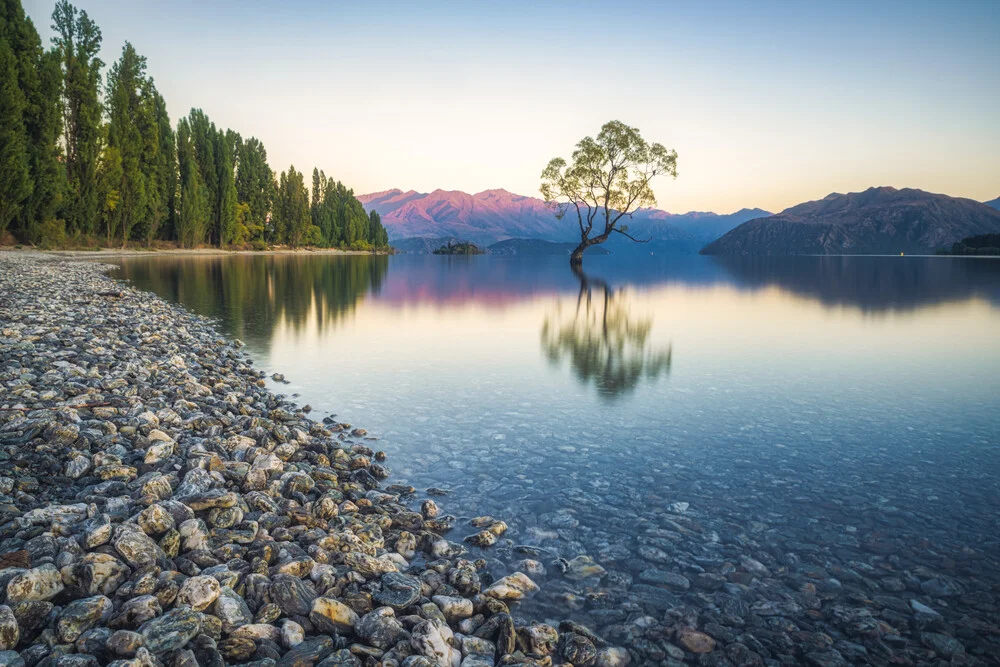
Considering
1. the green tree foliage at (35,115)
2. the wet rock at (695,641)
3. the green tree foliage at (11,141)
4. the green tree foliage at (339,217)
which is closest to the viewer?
the wet rock at (695,641)

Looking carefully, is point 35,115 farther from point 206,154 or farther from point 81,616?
point 81,616

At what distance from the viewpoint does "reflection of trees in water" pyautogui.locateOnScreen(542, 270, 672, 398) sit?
1259 centimetres

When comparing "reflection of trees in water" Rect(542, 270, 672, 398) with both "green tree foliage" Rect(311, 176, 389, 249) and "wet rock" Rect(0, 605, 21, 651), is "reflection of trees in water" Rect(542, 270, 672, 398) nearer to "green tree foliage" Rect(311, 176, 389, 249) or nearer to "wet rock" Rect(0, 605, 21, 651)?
"wet rock" Rect(0, 605, 21, 651)

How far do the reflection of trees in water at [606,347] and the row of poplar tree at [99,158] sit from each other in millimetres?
50417

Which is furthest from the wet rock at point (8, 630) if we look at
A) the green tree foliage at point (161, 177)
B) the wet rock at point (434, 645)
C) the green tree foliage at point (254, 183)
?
the green tree foliage at point (254, 183)

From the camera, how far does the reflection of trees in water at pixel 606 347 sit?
41.3 ft

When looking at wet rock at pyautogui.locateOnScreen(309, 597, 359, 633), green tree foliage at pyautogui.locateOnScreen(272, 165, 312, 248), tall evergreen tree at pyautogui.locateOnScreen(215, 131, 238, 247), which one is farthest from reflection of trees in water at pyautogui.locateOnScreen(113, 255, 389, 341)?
green tree foliage at pyautogui.locateOnScreen(272, 165, 312, 248)

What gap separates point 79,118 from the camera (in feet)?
183

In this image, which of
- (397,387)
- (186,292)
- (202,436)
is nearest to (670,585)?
(202,436)

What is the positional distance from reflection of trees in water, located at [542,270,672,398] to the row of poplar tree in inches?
1985

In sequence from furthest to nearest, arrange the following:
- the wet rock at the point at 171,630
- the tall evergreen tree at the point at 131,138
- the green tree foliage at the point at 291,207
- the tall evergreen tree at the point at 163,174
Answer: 1. the green tree foliage at the point at 291,207
2. the tall evergreen tree at the point at 163,174
3. the tall evergreen tree at the point at 131,138
4. the wet rock at the point at 171,630

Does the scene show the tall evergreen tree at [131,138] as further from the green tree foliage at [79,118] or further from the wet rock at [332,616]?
the wet rock at [332,616]

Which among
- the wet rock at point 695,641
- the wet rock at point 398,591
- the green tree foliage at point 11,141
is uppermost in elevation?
the green tree foliage at point 11,141

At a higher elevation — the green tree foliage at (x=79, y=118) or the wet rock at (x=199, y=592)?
the green tree foliage at (x=79, y=118)
